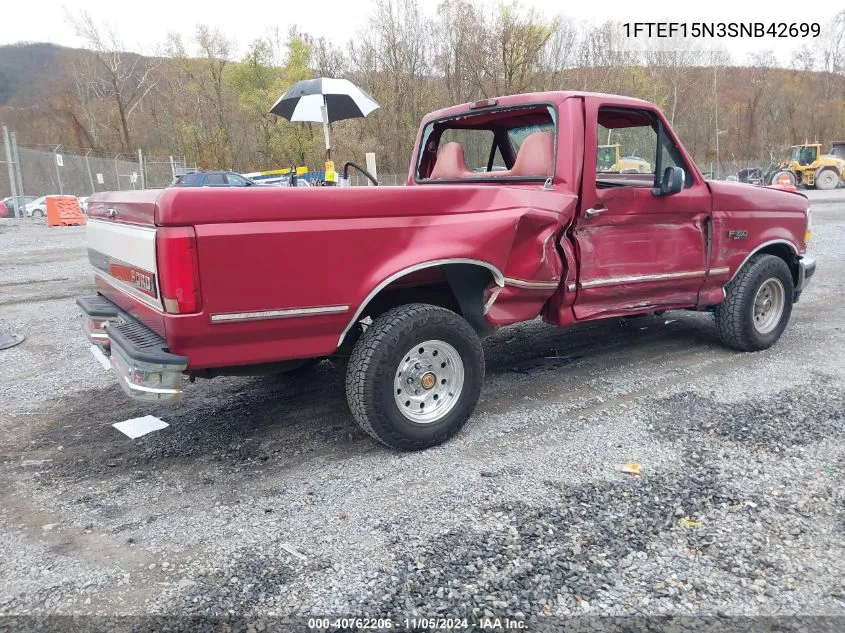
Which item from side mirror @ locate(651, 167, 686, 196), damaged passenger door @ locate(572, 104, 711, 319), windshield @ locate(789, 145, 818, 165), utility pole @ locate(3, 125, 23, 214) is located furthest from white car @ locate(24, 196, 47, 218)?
windshield @ locate(789, 145, 818, 165)

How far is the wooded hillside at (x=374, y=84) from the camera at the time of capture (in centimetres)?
4053

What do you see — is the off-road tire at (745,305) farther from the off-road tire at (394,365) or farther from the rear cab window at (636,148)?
the off-road tire at (394,365)

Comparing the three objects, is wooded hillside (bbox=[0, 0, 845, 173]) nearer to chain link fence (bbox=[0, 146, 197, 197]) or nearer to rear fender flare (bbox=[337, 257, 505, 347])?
chain link fence (bbox=[0, 146, 197, 197])

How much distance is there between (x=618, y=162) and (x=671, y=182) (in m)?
1.09

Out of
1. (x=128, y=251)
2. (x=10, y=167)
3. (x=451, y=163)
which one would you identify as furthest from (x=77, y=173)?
(x=128, y=251)

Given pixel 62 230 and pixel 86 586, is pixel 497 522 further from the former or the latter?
pixel 62 230

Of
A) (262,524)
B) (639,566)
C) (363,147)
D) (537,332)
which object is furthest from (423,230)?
(363,147)

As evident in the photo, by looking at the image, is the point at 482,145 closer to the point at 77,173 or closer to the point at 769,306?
the point at 769,306

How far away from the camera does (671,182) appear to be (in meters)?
4.33

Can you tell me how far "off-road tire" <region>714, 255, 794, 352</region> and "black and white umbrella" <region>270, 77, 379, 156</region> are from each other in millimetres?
7207

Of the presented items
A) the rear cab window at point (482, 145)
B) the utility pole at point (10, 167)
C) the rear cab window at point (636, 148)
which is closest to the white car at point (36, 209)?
the utility pole at point (10, 167)

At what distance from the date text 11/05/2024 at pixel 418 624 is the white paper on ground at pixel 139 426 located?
219 centimetres

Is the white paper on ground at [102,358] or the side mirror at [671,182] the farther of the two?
the side mirror at [671,182]

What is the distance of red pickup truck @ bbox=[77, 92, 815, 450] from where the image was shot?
287cm
